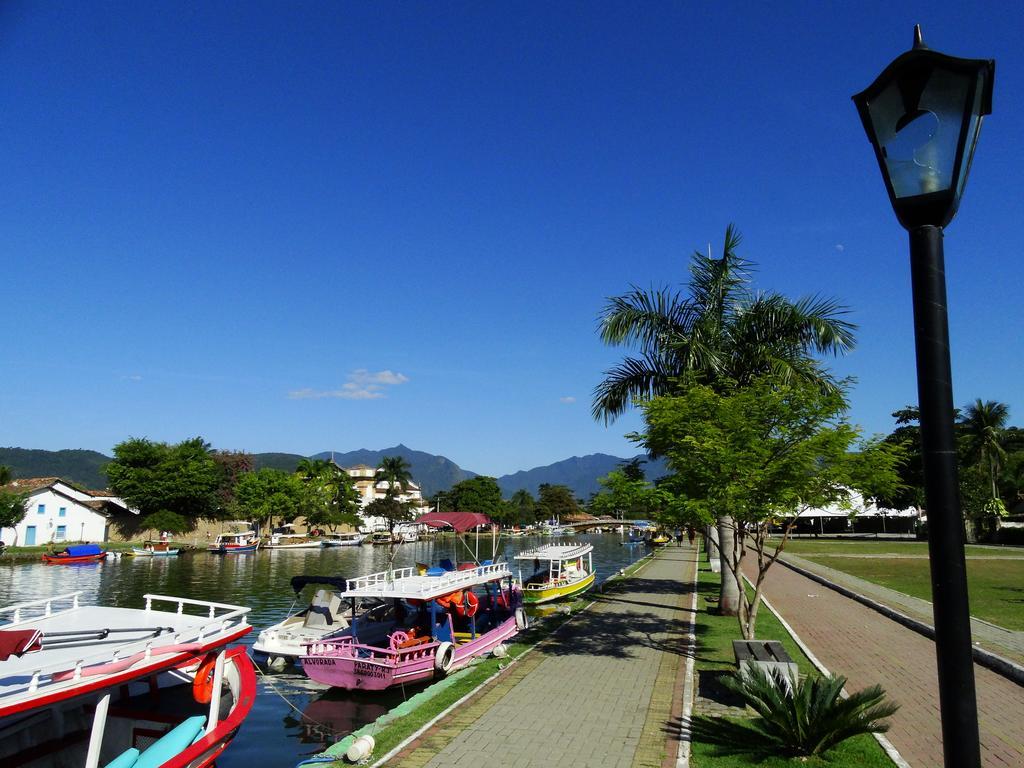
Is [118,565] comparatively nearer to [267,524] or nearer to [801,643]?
[267,524]

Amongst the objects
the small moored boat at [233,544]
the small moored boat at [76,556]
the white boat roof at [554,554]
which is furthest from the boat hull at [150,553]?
the white boat roof at [554,554]

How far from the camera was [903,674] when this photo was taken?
520 inches

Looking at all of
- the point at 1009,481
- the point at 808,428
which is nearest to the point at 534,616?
the point at 808,428

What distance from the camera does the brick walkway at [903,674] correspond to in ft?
30.7

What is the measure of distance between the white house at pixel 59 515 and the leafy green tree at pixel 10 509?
198 inches

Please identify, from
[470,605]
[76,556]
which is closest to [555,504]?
Result: [76,556]

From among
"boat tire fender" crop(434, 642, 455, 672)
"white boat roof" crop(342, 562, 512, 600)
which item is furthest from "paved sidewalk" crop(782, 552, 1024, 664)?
→ "white boat roof" crop(342, 562, 512, 600)

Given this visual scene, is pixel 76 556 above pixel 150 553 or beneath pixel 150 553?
above

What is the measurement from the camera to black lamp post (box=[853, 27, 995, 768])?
3008 mm

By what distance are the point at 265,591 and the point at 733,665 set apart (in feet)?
93.3

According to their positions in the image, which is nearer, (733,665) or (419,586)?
(733,665)

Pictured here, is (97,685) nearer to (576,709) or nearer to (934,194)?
(576,709)

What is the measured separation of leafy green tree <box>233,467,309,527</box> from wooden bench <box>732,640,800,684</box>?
257 ft

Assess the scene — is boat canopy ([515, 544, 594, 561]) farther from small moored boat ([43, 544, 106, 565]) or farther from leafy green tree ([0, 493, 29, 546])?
leafy green tree ([0, 493, 29, 546])
